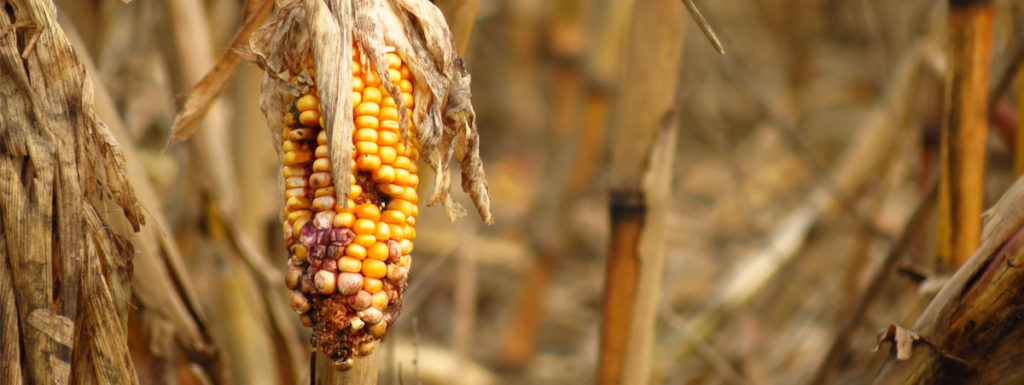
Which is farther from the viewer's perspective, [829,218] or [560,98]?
[560,98]

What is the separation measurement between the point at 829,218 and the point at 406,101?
6.42ft

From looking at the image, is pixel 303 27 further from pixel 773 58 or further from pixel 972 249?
pixel 773 58

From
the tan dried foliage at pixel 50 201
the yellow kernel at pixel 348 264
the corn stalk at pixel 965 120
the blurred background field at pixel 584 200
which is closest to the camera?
the yellow kernel at pixel 348 264

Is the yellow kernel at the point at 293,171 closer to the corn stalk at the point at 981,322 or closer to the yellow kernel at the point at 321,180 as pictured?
the yellow kernel at the point at 321,180

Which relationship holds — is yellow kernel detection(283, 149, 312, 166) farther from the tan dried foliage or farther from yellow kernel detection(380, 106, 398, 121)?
the tan dried foliage

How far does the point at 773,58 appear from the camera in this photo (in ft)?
13.5

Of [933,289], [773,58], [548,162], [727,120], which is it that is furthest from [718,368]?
[773,58]

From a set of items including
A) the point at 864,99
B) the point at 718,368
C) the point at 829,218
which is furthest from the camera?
the point at 864,99

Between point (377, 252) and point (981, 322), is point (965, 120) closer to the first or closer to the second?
point (981, 322)

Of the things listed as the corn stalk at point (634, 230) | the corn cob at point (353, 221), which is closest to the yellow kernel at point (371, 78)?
the corn cob at point (353, 221)

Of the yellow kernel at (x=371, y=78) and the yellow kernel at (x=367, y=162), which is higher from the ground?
the yellow kernel at (x=371, y=78)

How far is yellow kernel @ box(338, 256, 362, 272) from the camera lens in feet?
1.94

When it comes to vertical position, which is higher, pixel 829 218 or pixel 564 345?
pixel 829 218

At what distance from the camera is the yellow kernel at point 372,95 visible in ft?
2.03
